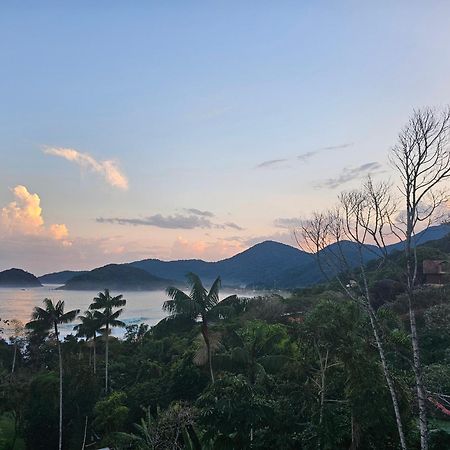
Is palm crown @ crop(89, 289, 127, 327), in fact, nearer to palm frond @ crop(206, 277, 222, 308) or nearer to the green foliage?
the green foliage

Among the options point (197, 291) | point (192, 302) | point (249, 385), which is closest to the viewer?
point (249, 385)

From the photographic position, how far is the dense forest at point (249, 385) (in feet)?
39.7

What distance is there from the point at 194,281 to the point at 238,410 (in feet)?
31.5

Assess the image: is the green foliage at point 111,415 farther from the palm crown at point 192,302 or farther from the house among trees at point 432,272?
the house among trees at point 432,272

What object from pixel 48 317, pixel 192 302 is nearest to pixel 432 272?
pixel 192 302

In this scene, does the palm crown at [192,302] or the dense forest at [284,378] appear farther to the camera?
the palm crown at [192,302]

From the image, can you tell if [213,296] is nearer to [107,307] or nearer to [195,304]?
[195,304]

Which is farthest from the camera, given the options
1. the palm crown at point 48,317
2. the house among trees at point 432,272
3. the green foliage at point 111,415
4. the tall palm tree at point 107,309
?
the house among trees at point 432,272

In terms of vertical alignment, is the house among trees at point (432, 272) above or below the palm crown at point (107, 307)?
above

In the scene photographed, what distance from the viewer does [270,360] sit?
856 inches

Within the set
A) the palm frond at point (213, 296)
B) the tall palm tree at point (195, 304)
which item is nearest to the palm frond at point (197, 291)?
the tall palm tree at point (195, 304)

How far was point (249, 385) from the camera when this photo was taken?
13383mm

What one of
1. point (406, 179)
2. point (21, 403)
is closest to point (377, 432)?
point (406, 179)

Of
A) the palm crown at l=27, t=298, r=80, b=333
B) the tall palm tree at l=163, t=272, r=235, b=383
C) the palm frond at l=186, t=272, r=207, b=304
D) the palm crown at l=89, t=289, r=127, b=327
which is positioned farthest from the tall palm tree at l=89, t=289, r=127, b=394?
the palm frond at l=186, t=272, r=207, b=304
